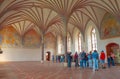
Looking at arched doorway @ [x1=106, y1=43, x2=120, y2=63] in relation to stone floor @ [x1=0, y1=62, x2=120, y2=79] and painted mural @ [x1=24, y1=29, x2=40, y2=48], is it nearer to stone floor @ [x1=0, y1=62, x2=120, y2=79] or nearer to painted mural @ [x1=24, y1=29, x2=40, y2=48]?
stone floor @ [x1=0, y1=62, x2=120, y2=79]

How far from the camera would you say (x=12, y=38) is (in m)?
34.0

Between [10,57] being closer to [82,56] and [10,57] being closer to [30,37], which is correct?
[30,37]

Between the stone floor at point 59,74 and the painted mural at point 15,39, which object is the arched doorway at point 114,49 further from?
the painted mural at point 15,39

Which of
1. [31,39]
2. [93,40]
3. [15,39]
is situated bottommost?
[93,40]

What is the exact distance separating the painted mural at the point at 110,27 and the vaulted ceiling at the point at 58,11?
0.92m

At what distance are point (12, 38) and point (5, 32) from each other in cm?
239

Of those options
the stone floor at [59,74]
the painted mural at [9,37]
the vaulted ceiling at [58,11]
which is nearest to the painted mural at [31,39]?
the painted mural at [9,37]

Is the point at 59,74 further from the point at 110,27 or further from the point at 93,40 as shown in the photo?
the point at 93,40

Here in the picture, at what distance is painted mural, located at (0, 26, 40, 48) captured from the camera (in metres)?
33.2

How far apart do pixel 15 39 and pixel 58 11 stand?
20.2 m

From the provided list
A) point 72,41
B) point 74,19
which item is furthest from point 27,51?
point 74,19

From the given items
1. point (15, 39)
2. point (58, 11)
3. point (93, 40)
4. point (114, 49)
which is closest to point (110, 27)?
point (114, 49)

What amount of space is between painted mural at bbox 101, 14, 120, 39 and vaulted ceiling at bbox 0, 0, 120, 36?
92 cm

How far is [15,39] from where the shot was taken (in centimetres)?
3412
